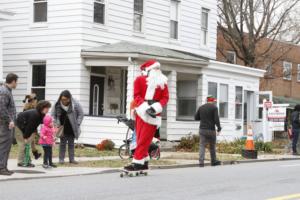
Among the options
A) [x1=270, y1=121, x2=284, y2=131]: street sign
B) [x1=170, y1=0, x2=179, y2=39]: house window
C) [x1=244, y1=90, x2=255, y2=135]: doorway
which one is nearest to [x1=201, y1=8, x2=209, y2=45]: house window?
[x1=170, y1=0, x2=179, y2=39]: house window

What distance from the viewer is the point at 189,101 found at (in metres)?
27.4

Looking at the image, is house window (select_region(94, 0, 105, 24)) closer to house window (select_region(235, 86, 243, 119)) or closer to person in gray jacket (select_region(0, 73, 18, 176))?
house window (select_region(235, 86, 243, 119))

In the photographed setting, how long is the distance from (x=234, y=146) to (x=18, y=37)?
9563 mm

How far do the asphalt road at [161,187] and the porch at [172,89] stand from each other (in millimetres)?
8974

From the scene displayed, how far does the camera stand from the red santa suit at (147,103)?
42.4 feet

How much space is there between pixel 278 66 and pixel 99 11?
22.9 metres

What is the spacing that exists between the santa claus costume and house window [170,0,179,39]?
50.7ft

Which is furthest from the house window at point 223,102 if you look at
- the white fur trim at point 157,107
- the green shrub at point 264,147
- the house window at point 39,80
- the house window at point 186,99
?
the white fur trim at point 157,107

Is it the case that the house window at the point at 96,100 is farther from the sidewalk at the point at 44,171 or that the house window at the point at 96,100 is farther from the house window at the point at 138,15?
the sidewalk at the point at 44,171

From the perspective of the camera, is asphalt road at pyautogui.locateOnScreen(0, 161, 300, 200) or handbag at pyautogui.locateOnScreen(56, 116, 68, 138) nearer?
asphalt road at pyautogui.locateOnScreen(0, 161, 300, 200)

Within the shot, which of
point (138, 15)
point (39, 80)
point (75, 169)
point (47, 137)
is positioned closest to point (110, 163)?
point (75, 169)

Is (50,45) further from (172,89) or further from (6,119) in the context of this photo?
(6,119)

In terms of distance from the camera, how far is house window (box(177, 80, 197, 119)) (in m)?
27.2

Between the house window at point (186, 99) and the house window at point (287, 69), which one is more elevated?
the house window at point (287, 69)
